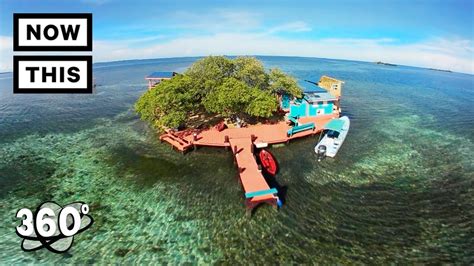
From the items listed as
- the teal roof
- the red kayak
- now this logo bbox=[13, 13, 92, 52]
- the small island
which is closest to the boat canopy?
the small island

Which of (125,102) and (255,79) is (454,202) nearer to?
(255,79)

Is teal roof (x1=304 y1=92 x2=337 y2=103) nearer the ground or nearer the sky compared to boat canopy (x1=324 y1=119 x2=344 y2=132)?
nearer the sky

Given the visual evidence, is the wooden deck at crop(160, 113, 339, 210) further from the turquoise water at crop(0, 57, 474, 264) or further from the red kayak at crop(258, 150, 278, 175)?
the turquoise water at crop(0, 57, 474, 264)

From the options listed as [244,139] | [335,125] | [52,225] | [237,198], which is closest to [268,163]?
[244,139]

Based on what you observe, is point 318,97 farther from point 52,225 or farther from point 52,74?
point 52,225

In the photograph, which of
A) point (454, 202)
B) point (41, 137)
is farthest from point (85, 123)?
point (454, 202)

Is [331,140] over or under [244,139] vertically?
over
